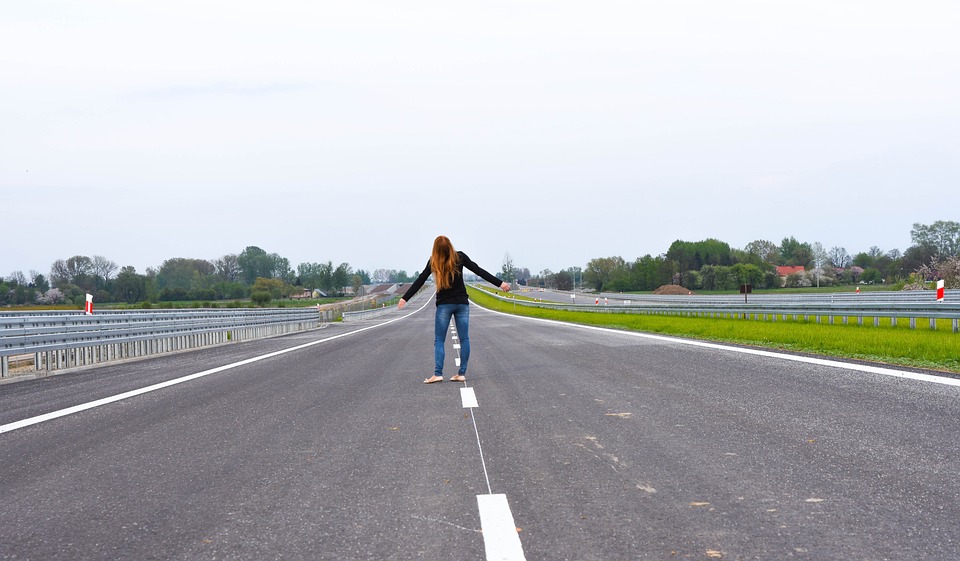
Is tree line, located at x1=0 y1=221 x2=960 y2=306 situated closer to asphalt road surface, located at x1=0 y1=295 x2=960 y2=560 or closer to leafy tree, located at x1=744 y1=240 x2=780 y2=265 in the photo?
leafy tree, located at x1=744 y1=240 x2=780 y2=265

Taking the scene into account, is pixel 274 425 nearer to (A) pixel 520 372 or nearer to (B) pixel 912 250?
(A) pixel 520 372

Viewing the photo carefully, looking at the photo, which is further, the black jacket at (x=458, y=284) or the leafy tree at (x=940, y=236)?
the leafy tree at (x=940, y=236)

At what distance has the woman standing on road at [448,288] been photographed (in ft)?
30.7

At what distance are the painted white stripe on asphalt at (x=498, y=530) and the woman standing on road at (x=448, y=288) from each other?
5453 millimetres

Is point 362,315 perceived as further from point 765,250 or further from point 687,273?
point 765,250

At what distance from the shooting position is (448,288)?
952 centimetres

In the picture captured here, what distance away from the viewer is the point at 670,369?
33.3 feet

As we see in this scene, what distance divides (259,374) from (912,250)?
120520 millimetres

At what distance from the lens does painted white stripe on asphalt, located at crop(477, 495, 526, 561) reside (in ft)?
10.2

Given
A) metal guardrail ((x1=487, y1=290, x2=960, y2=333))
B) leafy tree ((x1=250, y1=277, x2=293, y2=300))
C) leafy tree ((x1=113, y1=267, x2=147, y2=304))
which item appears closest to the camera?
metal guardrail ((x1=487, y1=290, x2=960, y2=333))

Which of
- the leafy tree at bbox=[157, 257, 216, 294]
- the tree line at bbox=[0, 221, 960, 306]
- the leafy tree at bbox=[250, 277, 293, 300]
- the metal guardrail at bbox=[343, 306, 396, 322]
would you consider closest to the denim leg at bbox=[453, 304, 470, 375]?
the tree line at bbox=[0, 221, 960, 306]

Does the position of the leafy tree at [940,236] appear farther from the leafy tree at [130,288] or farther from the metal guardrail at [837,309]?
the leafy tree at [130,288]

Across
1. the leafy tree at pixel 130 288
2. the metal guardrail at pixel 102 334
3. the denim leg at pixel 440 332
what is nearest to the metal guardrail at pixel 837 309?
the denim leg at pixel 440 332

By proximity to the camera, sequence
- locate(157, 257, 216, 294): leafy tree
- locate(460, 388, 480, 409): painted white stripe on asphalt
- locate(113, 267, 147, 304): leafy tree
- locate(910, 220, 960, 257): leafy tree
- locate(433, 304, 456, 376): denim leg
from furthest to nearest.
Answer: locate(157, 257, 216, 294): leafy tree, locate(910, 220, 960, 257): leafy tree, locate(113, 267, 147, 304): leafy tree, locate(433, 304, 456, 376): denim leg, locate(460, 388, 480, 409): painted white stripe on asphalt
